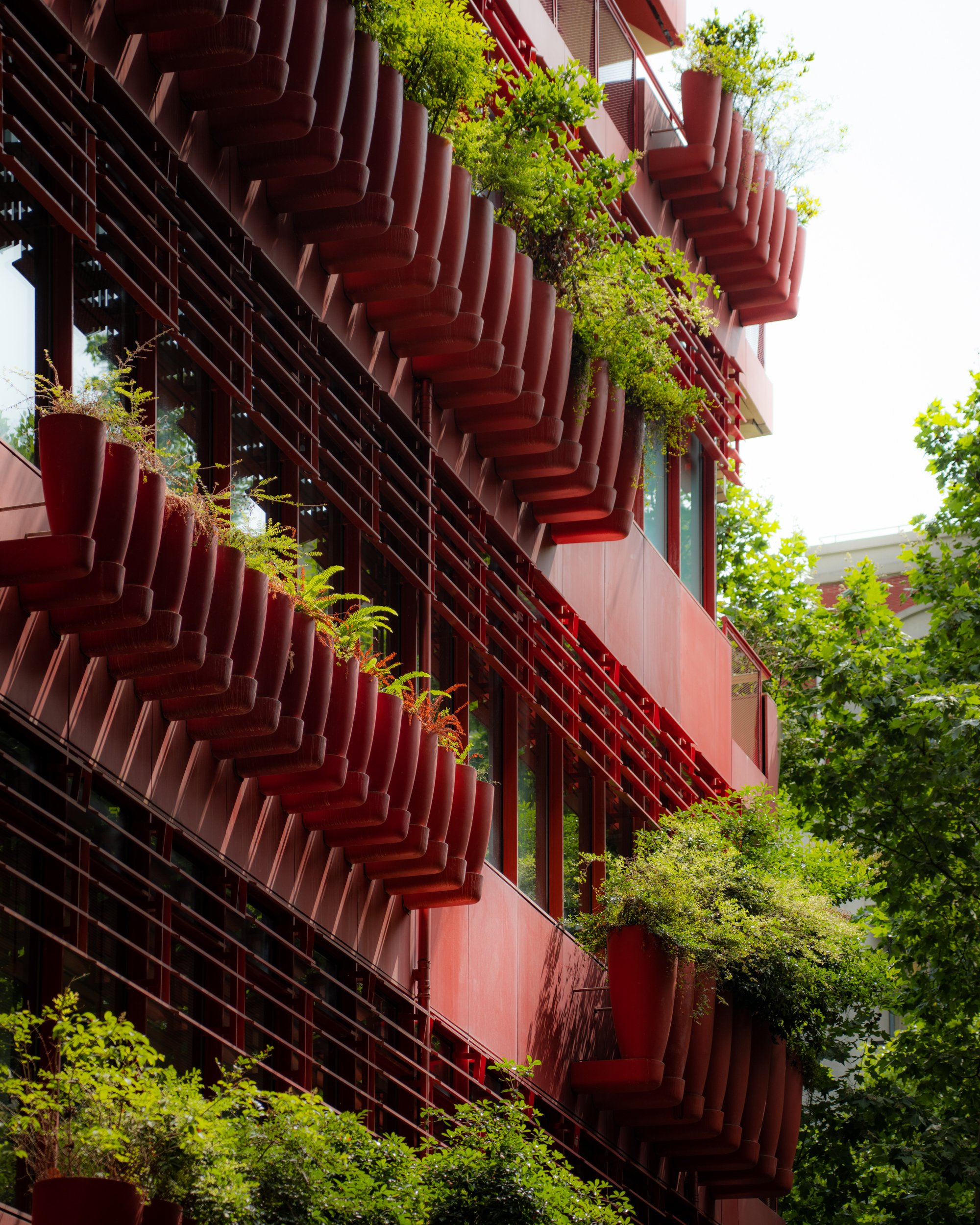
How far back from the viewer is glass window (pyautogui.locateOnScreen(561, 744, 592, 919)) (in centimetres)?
1834

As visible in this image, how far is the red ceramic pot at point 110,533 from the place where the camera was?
30.4ft

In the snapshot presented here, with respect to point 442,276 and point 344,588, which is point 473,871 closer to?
point 344,588

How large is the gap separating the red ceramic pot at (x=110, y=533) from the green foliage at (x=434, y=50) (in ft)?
15.9

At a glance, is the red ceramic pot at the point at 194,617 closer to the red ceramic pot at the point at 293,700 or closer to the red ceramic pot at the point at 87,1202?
the red ceramic pot at the point at 293,700

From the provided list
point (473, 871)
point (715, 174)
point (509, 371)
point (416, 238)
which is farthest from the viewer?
point (715, 174)

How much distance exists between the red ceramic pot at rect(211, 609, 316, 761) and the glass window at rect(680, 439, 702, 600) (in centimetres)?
1206

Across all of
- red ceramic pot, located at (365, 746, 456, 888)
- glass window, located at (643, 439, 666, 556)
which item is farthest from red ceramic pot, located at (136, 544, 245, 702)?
glass window, located at (643, 439, 666, 556)

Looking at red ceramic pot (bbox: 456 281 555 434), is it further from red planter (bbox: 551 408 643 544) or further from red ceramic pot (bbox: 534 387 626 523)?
red planter (bbox: 551 408 643 544)

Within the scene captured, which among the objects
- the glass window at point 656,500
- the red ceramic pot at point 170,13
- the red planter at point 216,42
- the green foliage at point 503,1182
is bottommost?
the green foliage at point 503,1182

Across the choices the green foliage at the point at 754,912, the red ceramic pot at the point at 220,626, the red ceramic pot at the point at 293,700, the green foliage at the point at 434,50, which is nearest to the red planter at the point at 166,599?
the red ceramic pot at the point at 220,626

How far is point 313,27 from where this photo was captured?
11.6 m

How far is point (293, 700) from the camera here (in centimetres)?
1107

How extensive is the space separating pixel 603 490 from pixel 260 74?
6.40 m

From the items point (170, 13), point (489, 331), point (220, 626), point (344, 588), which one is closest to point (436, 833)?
point (344, 588)
